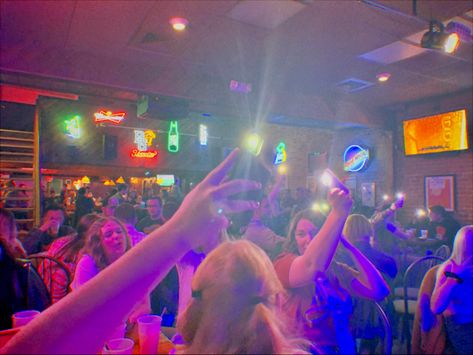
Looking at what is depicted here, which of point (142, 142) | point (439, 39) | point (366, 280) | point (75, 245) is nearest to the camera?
point (366, 280)

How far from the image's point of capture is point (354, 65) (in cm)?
578

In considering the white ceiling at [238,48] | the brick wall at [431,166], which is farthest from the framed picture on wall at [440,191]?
the white ceiling at [238,48]

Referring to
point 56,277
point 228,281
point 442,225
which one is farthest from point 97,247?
point 442,225

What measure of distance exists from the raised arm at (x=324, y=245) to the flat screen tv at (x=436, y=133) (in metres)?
6.34

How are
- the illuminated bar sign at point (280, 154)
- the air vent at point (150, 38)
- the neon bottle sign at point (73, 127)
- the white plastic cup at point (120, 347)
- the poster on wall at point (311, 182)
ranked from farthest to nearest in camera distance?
the poster on wall at point (311, 182)
the illuminated bar sign at point (280, 154)
the neon bottle sign at point (73, 127)
the air vent at point (150, 38)
the white plastic cup at point (120, 347)

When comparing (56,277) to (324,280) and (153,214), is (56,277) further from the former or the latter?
(153,214)

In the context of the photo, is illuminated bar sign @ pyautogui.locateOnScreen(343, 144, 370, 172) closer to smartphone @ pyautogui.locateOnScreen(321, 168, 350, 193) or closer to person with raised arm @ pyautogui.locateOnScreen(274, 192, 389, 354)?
person with raised arm @ pyautogui.locateOnScreen(274, 192, 389, 354)

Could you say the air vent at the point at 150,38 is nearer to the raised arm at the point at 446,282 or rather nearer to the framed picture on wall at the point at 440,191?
the raised arm at the point at 446,282

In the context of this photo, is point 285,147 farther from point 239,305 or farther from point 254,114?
point 239,305

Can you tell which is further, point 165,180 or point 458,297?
point 165,180

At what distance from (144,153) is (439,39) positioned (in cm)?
772

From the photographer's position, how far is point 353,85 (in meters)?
6.87

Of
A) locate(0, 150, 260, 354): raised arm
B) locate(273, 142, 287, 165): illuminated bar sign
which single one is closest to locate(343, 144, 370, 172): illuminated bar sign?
locate(273, 142, 287, 165): illuminated bar sign

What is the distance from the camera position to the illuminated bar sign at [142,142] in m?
9.78
